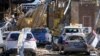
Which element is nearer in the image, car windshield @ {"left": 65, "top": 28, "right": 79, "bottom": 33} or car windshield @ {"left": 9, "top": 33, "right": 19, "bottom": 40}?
car windshield @ {"left": 9, "top": 33, "right": 19, "bottom": 40}

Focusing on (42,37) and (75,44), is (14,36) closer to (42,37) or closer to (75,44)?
(75,44)

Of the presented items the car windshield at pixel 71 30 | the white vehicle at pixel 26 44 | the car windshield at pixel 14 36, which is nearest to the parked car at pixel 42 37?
the car windshield at pixel 71 30

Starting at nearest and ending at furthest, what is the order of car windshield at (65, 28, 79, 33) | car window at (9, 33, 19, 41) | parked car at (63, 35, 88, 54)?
car window at (9, 33, 19, 41)
parked car at (63, 35, 88, 54)
car windshield at (65, 28, 79, 33)

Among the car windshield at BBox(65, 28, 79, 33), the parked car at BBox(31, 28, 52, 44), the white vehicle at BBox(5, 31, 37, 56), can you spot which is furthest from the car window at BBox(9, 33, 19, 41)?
the parked car at BBox(31, 28, 52, 44)

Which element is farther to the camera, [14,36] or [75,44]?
[75,44]

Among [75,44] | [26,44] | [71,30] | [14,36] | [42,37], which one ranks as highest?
[14,36]

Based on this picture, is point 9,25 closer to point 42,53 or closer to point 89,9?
point 89,9

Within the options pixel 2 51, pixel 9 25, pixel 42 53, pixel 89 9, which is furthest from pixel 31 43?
pixel 89 9

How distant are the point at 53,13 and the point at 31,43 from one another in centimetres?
2562

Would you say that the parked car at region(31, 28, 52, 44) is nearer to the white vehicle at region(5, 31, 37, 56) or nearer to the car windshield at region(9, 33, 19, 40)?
the car windshield at region(9, 33, 19, 40)

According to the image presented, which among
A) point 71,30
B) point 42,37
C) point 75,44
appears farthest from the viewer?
point 42,37

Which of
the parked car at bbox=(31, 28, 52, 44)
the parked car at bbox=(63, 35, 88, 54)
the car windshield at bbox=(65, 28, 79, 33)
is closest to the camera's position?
the parked car at bbox=(63, 35, 88, 54)

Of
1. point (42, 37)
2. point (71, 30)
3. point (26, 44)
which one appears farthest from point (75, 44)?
point (42, 37)

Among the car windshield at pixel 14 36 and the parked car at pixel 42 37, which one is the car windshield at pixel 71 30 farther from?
the car windshield at pixel 14 36
